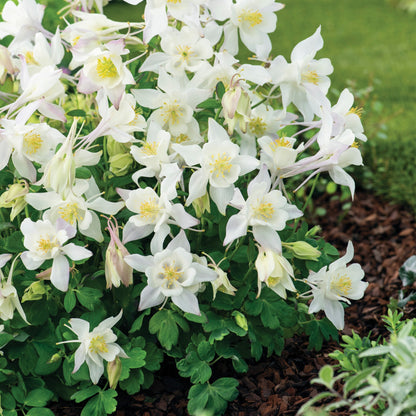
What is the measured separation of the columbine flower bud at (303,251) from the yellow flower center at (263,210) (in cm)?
20

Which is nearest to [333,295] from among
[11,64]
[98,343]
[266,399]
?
[266,399]

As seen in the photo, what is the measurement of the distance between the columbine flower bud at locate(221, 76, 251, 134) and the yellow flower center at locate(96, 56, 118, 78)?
1.01 feet

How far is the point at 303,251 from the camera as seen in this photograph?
1858 mm

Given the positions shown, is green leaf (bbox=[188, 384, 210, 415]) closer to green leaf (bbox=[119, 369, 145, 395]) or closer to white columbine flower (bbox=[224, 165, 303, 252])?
green leaf (bbox=[119, 369, 145, 395])

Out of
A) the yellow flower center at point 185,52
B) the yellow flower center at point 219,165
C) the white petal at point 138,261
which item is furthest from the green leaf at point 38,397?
the yellow flower center at point 185,52

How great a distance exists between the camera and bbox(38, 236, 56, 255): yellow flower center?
1.69 m

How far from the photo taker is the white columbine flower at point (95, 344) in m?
1.78

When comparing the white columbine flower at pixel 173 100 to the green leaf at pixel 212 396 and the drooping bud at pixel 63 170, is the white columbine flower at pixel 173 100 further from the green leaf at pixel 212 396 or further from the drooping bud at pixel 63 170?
the green leaf at pixel 212 396

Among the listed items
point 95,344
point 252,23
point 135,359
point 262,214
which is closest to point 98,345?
point 95,344

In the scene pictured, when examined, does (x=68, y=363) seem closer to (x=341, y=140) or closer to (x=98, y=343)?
(x=98, y=343)

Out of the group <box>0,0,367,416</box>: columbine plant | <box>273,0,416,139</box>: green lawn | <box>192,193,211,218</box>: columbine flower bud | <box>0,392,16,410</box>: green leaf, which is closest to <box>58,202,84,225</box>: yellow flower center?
<box>0,0,367,416</box>: columbine plant

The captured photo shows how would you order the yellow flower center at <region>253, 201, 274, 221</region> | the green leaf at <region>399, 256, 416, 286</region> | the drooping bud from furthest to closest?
the green leaf at <region>399, 256, 416, 286</region>, the yellow flower center at <region>253, 201, 274, 221</region>, the drooping bud

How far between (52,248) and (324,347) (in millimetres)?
1079

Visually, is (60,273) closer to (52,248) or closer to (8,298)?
(52,248)
